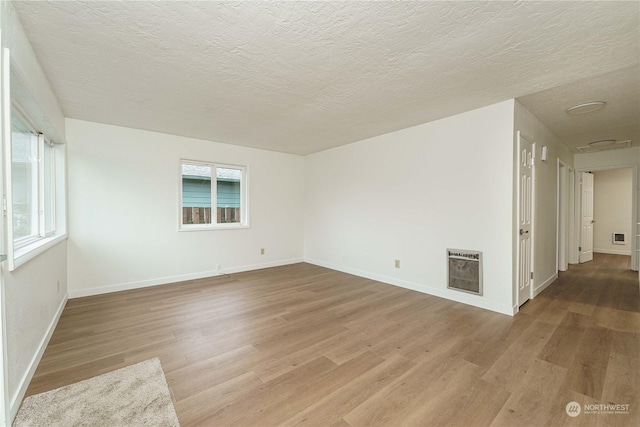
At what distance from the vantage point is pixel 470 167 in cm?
333

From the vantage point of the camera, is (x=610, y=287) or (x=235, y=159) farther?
(x=235, y=159)

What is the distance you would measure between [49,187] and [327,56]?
3.64 meters

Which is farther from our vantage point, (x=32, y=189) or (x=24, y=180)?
(x=32, y=189)

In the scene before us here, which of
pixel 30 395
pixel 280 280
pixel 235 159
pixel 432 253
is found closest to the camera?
pixel 30 395

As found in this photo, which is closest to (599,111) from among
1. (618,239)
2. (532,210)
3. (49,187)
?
(532,210)

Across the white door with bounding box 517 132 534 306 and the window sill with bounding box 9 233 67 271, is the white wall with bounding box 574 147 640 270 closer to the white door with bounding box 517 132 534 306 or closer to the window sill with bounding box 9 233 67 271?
the white door with bounding box 517 132 534 306

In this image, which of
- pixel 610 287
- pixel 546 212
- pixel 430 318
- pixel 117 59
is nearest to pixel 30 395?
pixel 117 59

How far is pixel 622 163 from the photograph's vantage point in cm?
519

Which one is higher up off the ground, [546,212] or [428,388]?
[546,212]

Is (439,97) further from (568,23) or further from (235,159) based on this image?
(235,159)

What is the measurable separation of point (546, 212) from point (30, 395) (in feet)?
19.0

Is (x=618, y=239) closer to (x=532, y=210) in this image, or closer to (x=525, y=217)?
(x=532, y=210)

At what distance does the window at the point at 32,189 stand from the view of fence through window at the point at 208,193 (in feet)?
5.15

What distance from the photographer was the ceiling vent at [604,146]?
4633 mm
